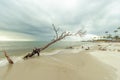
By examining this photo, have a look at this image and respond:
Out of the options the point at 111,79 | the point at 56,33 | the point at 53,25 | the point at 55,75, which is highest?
the point at 53,25

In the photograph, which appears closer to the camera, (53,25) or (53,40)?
(53,25)

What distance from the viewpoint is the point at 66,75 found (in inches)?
232

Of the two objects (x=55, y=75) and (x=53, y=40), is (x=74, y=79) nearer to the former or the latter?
(x=55, y=75)

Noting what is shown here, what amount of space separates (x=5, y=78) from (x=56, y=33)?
911 centimetres

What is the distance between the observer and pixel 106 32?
371 ft

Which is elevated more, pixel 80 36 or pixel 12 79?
pixel 80 36

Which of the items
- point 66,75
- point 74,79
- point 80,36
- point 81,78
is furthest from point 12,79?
point 80,36

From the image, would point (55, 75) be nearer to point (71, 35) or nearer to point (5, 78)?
point (5, 78)

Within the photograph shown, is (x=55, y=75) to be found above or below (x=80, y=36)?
below

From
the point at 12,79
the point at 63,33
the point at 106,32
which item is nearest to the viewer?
the point at 12,79

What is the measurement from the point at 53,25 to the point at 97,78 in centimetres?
916

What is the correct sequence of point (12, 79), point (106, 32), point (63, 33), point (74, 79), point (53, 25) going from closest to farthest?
point (74, 79)
point (12, 79)
point (53, 25)
point (63, 33)
point (106, 32)

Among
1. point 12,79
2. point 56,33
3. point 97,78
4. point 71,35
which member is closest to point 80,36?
point 71,35

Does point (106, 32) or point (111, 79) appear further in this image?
point (106, 32)
